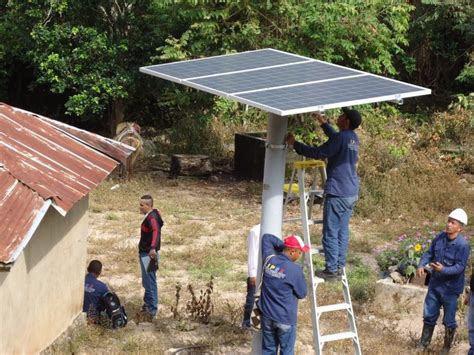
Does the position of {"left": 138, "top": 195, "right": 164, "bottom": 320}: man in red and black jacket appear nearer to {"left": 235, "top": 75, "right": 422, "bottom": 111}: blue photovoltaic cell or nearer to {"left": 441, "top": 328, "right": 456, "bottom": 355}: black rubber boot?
{"left": 235, "top": 75, "right": 422, "bottom": 111}: blue photovoltaic cell

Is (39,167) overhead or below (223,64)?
below

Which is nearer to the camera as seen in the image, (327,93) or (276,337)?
(327,93)

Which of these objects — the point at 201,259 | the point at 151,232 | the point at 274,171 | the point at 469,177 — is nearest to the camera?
the point at 274,171

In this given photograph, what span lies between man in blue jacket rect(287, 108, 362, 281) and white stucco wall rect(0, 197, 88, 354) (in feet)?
9.62

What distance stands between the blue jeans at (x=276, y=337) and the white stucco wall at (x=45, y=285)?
2.39 metres

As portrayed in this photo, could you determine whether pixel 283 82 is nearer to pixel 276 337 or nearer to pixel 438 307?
pixel 276 337

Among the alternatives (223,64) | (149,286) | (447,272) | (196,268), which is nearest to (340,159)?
(223,64)

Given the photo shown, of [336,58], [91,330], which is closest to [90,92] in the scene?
[336,58]

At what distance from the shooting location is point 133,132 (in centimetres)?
2114

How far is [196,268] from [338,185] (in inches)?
212

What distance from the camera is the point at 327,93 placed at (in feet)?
29.5

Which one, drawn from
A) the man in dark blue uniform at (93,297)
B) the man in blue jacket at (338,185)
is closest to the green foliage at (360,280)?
the man in blue jacket at (338,185)

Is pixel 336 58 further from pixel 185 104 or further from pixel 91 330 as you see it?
pixel 91 330

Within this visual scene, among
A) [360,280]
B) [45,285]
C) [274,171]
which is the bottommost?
[360,280]
